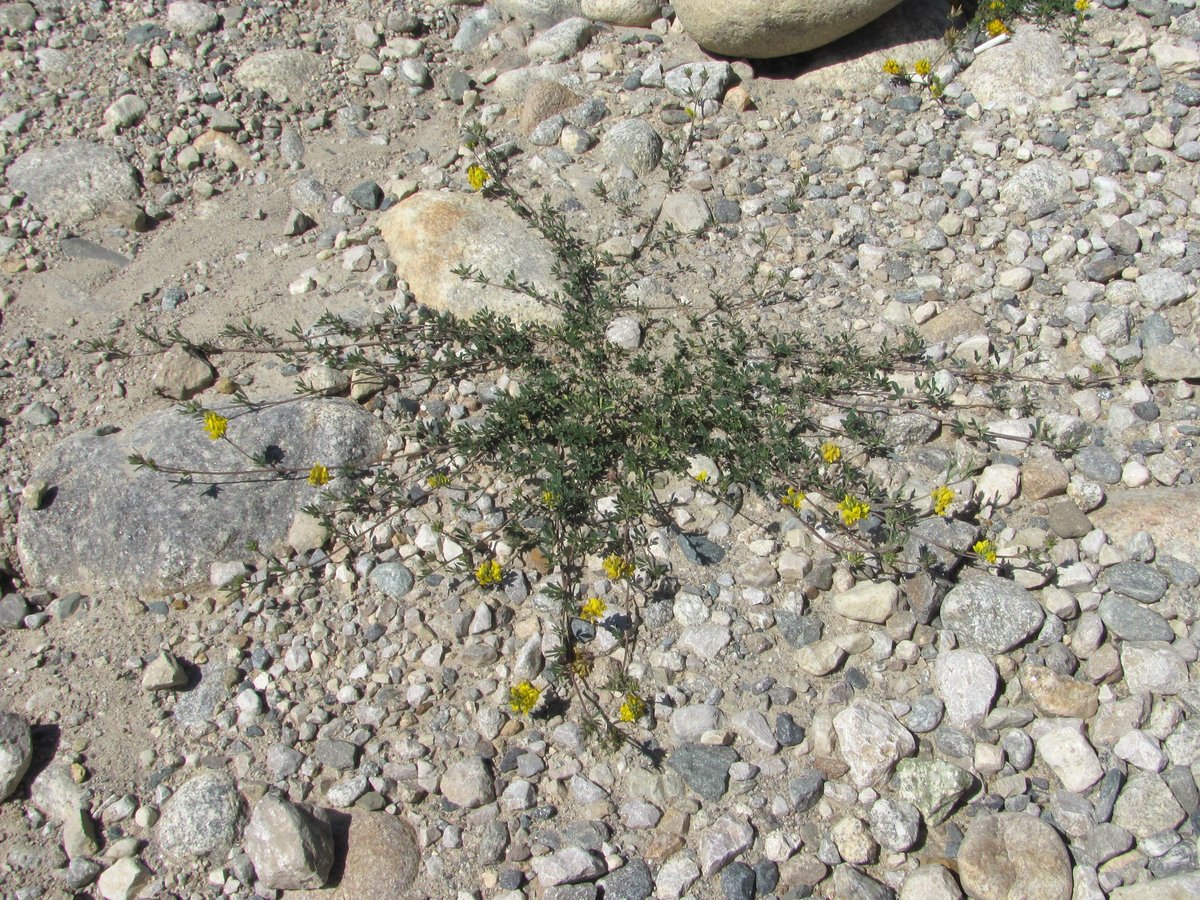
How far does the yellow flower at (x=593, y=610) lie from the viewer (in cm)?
409

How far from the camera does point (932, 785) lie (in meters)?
3.65

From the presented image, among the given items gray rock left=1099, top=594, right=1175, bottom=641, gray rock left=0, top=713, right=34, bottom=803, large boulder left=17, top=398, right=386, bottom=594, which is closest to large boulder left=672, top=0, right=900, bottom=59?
large boulder left=17, top=398, right=386, bottom=594

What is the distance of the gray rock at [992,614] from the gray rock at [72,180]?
569 centimetres

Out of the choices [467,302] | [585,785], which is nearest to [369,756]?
[585,785]

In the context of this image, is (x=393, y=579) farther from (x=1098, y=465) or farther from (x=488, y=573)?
(x=1098, y=465)

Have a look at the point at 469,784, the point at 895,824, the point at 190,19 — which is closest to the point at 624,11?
the point at 190,19

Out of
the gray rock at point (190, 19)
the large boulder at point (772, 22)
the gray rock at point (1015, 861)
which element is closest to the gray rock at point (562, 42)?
the large boulder at point (772, 22)

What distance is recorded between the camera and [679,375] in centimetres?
495

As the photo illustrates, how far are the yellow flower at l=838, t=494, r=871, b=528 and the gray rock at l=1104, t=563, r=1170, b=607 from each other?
1106 millimetres

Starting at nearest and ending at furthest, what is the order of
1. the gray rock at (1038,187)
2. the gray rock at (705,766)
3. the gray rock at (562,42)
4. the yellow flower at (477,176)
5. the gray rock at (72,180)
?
the gray rock at (705,766)
the gray rock at (1038,187)
the yellow flower at (477,176)
the gray rock at (72,180)
the gray rock at (562,42)

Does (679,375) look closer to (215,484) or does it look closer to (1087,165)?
(215,484)

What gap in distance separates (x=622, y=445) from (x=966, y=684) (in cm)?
196

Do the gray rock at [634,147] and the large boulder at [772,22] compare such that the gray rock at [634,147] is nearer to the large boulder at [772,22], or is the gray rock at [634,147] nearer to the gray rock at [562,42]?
the large boulder at [772,22]

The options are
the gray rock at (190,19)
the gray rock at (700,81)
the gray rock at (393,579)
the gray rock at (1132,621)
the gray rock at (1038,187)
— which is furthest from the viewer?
the gray rock at (190,19)
